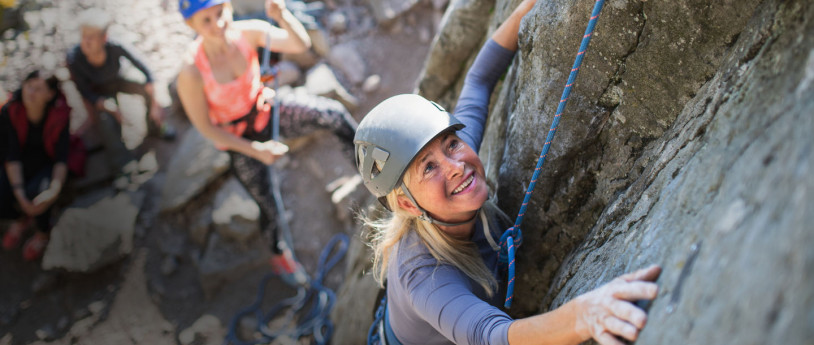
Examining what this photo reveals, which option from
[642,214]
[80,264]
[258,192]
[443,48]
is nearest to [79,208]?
[80,264]

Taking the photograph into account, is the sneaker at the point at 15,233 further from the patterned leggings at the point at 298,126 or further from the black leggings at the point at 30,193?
the patterned leggings at the point at 298,126

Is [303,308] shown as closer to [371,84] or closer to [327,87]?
[327,87]

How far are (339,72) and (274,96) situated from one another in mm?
3007

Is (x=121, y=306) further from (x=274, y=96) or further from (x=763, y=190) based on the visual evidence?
(x=763, y=190)

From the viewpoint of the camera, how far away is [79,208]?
22.1 feet

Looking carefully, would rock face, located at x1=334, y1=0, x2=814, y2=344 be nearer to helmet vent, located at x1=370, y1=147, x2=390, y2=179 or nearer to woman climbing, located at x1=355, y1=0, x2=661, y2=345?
woman climbing, located at x1=355, y1=0, x2=661, y2=345

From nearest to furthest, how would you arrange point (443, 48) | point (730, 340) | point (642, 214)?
1. point (730, 340)
2. point (642, 214)
3. point (443, 48)

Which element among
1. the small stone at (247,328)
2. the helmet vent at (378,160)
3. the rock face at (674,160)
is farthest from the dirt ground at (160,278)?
the rock face at (674,160)

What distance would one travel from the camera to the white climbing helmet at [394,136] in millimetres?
2518

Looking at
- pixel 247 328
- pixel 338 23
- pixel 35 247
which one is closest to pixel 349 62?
pixel 338 23

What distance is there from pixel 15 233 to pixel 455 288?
6879 millimetres

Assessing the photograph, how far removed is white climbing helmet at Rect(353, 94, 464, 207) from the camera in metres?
2.52

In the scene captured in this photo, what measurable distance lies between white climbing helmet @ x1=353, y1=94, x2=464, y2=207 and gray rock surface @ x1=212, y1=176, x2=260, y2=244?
14.2ft

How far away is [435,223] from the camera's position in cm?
263
